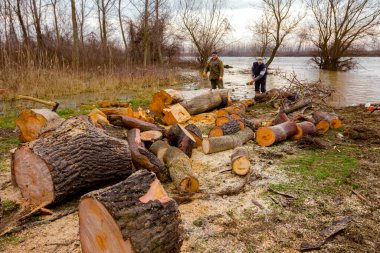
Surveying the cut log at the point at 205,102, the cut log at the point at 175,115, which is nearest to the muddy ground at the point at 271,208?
the cut log at the point at 175,115

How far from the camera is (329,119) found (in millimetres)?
6035

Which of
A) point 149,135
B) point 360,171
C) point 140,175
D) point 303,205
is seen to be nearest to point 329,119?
point 360,171

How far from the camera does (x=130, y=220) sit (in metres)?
1.89

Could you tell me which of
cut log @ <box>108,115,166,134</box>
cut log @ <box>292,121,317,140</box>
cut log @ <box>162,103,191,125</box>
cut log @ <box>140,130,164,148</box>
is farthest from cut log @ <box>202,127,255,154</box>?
cut log @ <box>162,103,191,125</box>

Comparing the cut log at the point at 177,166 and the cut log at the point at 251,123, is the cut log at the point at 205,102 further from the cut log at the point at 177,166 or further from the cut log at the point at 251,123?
the cut log at the point at 177,166

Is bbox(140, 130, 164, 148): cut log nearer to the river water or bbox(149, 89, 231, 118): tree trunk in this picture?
bbox(149, 89, 231, 118): tree trunk

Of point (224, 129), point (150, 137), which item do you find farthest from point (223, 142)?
point (150, 137)

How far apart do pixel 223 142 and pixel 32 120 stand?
3246 mm

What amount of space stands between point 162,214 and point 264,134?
337 cm

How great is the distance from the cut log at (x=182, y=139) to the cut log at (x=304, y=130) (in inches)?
83.9

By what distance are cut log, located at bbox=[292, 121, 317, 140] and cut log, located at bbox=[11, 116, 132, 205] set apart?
3406mm

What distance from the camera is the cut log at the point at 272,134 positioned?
197 inches

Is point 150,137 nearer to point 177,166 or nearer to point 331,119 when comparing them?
point 177,166

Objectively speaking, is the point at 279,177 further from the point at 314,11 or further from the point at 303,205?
the point at 314,11
